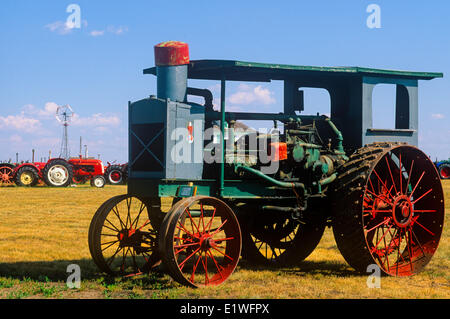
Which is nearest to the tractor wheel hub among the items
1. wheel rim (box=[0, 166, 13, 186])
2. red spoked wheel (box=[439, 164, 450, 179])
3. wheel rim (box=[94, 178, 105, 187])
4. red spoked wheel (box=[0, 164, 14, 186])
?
wheel rim (box=[94, 178, 105, 187])

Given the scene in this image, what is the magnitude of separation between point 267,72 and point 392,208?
9.07 ft

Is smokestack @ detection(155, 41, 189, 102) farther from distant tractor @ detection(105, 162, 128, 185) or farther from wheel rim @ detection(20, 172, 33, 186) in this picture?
distant tractor @ detection(105, 162, 128, 185)

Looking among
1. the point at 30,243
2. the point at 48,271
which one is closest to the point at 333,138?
the point at 48,271

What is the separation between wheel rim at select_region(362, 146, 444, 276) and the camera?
7866mm

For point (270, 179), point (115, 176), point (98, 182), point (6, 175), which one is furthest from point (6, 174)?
point (270, 179)

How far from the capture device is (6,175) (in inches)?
1277

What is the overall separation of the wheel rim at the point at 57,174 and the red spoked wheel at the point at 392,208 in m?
24.5

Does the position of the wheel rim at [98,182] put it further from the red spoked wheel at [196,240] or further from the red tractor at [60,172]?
the red spoked wheel at [196,240]

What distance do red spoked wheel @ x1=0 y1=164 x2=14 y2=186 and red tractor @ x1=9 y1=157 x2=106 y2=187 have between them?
131 millimetres

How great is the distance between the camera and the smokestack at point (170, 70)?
24.6 feet

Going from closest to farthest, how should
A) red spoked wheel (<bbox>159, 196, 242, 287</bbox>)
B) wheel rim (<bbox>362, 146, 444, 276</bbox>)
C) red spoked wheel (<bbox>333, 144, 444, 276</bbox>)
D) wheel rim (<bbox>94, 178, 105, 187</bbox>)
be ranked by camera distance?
red spoked wheel (<bbox>159, 196, 242, 287</bbox>)
red spoked wheel (<bbox>333, 144, 444, 276</bbox>)
wheel rim (<bbox>362, 146, 444, 276</bbox>)
wheel rim (<bbox>94, 178, 105, 187</bbox>)

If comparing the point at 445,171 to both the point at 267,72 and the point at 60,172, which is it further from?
the point at 267,72

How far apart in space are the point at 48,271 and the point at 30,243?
9.74ft

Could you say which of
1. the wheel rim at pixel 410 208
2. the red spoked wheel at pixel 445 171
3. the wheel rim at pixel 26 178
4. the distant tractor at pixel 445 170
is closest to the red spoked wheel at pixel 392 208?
the wheel rim at pixel 410 208
